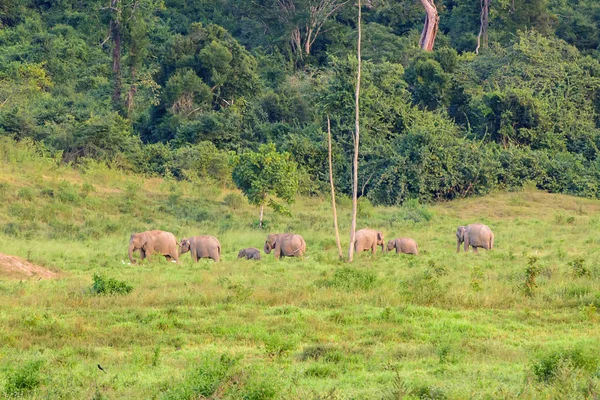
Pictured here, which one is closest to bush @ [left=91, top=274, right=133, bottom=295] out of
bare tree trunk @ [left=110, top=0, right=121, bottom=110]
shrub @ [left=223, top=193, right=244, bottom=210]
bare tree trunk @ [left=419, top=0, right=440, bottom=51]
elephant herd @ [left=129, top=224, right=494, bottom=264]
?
elephant herd @ [left=129, top=224, right=494, bottom=264]

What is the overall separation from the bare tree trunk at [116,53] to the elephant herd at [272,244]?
1896cm

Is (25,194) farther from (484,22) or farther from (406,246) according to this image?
(484,22)

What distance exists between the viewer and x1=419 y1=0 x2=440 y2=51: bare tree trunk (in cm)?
4241

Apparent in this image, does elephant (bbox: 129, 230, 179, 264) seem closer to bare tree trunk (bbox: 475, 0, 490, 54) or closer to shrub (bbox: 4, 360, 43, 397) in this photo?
shrub (bbox: 4, 360, 43, 397)

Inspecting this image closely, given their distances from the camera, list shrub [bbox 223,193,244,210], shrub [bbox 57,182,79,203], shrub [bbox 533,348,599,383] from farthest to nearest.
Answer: shrub [bbox 223,193,244,210] < shrub [bbox 57,182,79,203] < shrub [bbox 533,348,599,383]

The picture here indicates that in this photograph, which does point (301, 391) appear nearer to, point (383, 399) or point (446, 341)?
point (383, 399)

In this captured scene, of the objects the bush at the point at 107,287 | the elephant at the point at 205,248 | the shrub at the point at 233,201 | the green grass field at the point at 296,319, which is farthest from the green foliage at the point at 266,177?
the bush at the point at 107,287

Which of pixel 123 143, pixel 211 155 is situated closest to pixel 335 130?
pixel 211 155

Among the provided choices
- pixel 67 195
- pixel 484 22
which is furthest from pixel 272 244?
pixel 484 22

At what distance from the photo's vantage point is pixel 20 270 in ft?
53.8

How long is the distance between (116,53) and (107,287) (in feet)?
86.9

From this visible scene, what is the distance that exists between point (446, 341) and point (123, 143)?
22.8 meters

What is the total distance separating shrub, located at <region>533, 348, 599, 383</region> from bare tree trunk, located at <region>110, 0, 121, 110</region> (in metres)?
30.8

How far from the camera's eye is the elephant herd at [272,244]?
1925 cm
